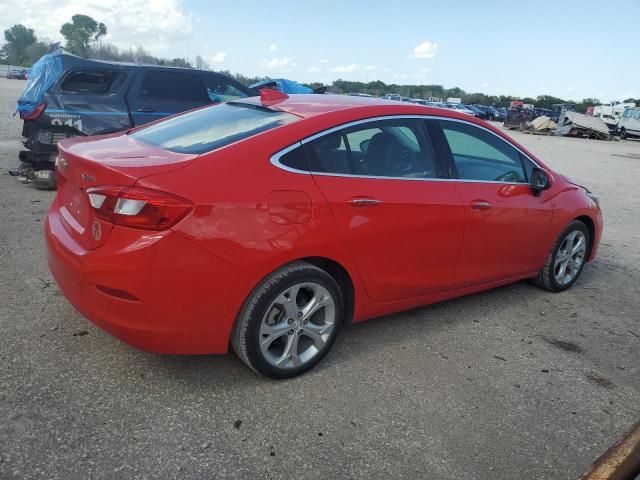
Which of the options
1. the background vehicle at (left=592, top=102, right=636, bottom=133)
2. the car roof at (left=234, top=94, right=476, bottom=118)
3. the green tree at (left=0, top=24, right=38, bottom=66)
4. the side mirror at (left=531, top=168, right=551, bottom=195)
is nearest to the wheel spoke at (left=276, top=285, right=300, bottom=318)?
the car roof at (left=234, top=94, right=476, bottom=118)

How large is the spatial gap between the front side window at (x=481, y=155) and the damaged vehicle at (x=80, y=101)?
208 inches

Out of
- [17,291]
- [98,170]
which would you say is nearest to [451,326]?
[98,170]

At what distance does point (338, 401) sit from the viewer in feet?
9.52

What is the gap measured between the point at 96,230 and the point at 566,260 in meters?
4.07

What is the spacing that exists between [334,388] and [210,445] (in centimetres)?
82

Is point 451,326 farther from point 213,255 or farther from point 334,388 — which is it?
point 213,255

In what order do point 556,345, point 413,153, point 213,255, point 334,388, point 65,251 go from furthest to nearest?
point 556,345 → point 413,153 → point 334,388 → point 65,251 → point 213,255

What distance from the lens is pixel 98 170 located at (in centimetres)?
268

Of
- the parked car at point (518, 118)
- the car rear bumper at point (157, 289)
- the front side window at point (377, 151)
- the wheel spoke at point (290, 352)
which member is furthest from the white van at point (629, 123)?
the car rear bumper at point (157, 289)

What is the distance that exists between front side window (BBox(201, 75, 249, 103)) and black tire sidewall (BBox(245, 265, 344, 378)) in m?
6.14

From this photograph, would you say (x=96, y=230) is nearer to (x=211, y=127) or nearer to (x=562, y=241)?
(x=211, y=127)

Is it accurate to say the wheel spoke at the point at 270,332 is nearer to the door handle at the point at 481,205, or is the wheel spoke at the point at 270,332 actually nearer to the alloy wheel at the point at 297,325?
the alloy wheel at the point at 297,325

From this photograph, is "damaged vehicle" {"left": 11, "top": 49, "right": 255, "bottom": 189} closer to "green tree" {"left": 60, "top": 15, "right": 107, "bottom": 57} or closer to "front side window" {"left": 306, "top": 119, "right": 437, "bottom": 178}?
"front side window" {"left": 306, "top": 119, "right": 437, "bottom": 178}

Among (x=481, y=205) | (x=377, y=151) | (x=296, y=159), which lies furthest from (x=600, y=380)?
(x=296, y=159)
